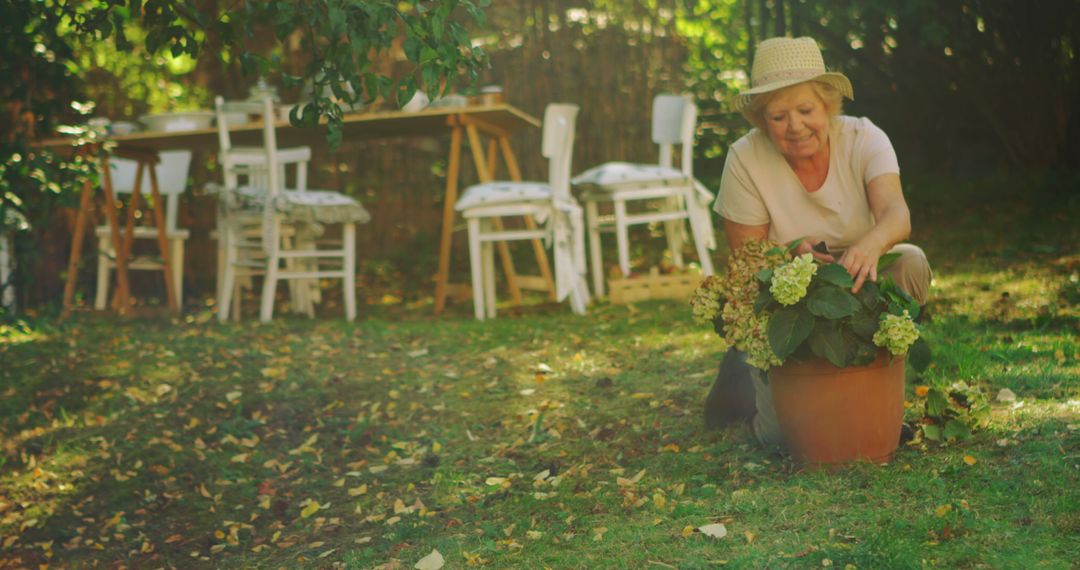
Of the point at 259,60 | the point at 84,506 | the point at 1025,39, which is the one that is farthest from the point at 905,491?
the point at 1025,39

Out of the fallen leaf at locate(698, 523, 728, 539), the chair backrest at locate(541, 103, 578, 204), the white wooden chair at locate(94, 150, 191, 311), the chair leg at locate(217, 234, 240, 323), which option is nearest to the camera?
the fallen leaf at locate(698, 523, 728, 539)

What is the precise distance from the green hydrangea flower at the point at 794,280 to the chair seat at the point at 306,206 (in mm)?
3693

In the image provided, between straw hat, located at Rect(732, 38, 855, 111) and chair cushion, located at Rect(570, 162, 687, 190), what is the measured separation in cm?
320

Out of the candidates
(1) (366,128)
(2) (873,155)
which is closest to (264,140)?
(1) (366,128)

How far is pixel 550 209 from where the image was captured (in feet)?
19.0

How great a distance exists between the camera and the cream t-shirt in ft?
9.82

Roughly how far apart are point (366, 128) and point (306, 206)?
0.73m

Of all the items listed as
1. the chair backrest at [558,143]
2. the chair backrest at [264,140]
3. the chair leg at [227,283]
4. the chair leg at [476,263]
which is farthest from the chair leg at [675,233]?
the chair leg at [227,283]

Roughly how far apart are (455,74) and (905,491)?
1.45 meters

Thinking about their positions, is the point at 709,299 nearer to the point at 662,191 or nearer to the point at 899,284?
the point at 899,284

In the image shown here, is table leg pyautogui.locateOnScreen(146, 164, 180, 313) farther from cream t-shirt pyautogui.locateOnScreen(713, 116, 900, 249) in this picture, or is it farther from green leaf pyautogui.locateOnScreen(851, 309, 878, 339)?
green leaf pyautogui.locateOnScreen(851, 309, 878, 339)

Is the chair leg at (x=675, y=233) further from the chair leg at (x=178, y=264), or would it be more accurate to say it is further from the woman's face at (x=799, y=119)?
the woman's face at (x=799, y=119)

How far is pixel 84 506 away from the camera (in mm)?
3547

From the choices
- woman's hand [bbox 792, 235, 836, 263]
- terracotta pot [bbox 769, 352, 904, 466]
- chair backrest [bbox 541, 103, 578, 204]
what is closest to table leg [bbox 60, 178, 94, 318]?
chair backrest [bbox 541, 103, 578, 204]
